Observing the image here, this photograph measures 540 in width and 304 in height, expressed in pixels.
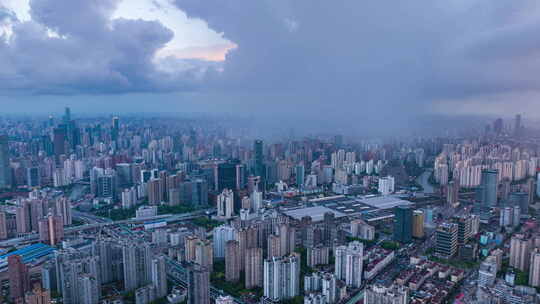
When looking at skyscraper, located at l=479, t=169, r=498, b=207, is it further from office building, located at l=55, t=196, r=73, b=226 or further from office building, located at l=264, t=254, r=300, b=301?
office building, located at l=55, t=196, r=73, b=226

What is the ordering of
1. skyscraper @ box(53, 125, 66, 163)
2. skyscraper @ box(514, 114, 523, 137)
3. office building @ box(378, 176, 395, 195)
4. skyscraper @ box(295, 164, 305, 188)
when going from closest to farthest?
skyscraper @ box(514, 114, 523, 137), office building @ box(378, 176, 395, 195), skyscraper @ box(295, 164, 305, 188), skyscraper @ box(53, 125, 66, 163)

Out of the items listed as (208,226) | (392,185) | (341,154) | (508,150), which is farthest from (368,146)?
(208,226)

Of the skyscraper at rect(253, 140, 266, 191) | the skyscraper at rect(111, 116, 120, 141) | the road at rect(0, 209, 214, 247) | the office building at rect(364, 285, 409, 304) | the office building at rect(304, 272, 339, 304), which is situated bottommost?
the road at rect(0, 209, 214, 247)

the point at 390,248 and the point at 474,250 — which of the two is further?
the point at 390,248

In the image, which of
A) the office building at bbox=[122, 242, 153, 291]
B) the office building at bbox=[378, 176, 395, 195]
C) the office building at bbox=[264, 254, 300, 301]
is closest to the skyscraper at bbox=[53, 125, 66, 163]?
the office building at bbox=[122, 242, 153, 291]

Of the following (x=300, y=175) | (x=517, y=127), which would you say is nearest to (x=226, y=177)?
(x=300, y=175)

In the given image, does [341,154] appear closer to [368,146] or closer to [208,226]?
[368,146]

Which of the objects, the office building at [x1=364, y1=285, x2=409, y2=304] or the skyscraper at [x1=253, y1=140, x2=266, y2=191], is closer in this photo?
the office building at [x1=364, y1=285, x2=409, y2=304]
